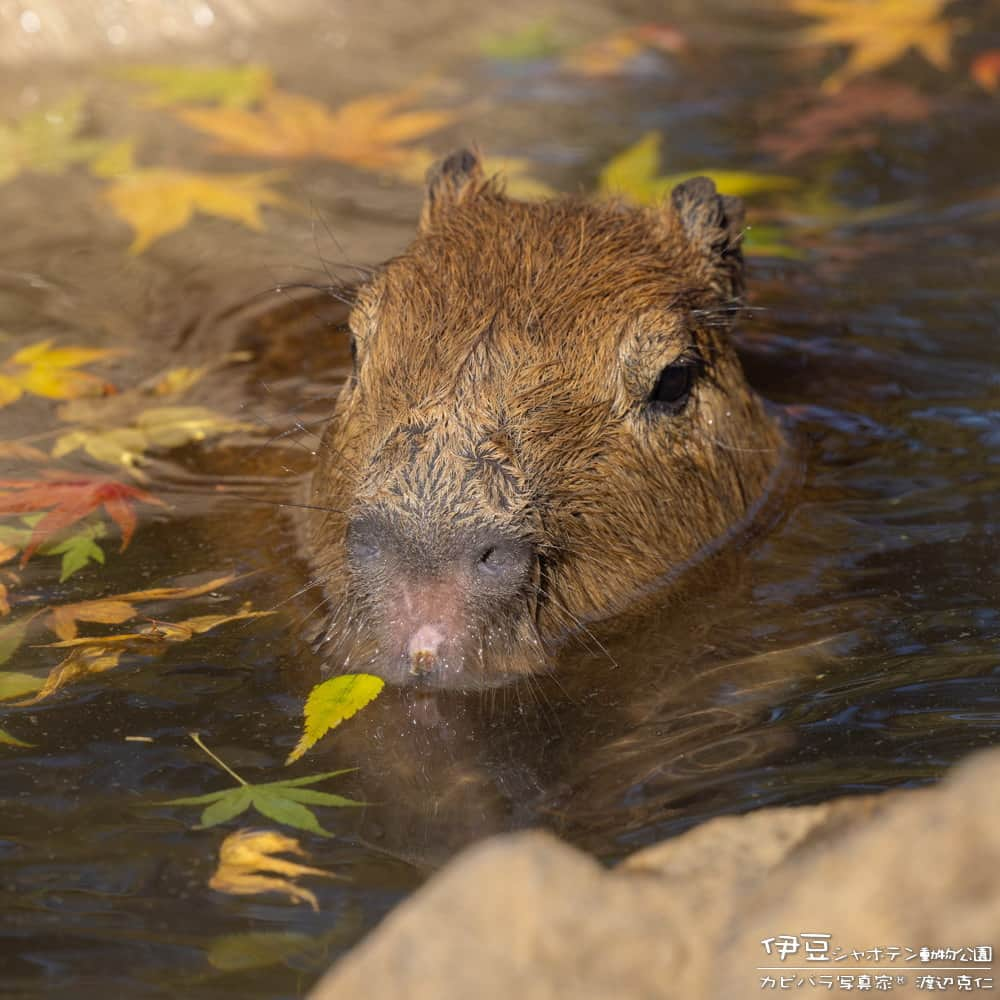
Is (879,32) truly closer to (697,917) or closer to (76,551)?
(76,551)

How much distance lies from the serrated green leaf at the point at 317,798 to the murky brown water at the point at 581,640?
1.4 inches

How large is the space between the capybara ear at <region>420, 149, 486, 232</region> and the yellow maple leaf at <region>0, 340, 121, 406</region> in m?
1.45

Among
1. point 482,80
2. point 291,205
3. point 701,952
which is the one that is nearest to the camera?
point 701,952

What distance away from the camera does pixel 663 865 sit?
8.60 feet

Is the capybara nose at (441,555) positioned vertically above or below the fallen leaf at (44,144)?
below

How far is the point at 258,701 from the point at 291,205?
3737 millimetres

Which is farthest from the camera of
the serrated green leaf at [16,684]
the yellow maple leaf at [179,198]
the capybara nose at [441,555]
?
the yellow maple leaf at [179,198]

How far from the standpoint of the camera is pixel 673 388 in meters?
4.52

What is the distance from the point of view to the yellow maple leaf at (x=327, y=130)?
24.9ft

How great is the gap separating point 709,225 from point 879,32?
4512 millimetres

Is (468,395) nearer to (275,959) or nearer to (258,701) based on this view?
(258,701)

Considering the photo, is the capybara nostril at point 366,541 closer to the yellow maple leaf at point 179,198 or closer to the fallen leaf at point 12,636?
the fallen leaf at point 12,636

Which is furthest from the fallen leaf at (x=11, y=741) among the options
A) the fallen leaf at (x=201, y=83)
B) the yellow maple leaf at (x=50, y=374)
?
the fallen leaf at (x=201, y=83)

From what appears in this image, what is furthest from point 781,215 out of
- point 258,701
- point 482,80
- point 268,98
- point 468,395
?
point 258,701
